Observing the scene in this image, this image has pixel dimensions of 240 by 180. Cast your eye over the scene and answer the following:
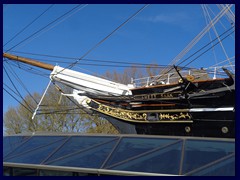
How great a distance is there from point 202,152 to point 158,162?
0.41 meters

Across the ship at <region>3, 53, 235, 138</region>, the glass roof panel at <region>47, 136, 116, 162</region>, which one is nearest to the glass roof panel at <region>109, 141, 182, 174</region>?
the glass roof panel at <region>47, 136, 116, 162</region>

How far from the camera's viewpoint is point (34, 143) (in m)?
4.55

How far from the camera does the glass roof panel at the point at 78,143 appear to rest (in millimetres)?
3934

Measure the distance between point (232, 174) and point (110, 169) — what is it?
3.42 ft

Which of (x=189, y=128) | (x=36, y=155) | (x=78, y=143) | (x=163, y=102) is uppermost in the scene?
(x=163, y=102)

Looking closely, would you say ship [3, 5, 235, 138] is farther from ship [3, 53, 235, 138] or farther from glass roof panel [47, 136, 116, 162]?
glass roof panel [47, 136, 116, 162]

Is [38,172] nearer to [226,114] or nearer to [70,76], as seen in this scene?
[226,114]

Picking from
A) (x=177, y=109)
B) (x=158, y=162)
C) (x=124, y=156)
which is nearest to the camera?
(x=158, y=162)

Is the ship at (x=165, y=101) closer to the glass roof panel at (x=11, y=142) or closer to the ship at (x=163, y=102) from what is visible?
the ship at (x=163, y=102)

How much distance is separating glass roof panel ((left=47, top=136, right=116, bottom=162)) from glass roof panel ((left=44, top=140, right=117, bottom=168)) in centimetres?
14

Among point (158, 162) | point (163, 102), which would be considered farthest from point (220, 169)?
point (163, 102)

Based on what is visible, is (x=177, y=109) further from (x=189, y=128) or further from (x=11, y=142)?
(x=11, y=142)

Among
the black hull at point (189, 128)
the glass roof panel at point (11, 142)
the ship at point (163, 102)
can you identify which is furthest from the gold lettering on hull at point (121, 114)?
the glass roof panel at point (11, 142)

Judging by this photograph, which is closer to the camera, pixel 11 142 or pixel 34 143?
pixel 34 143
